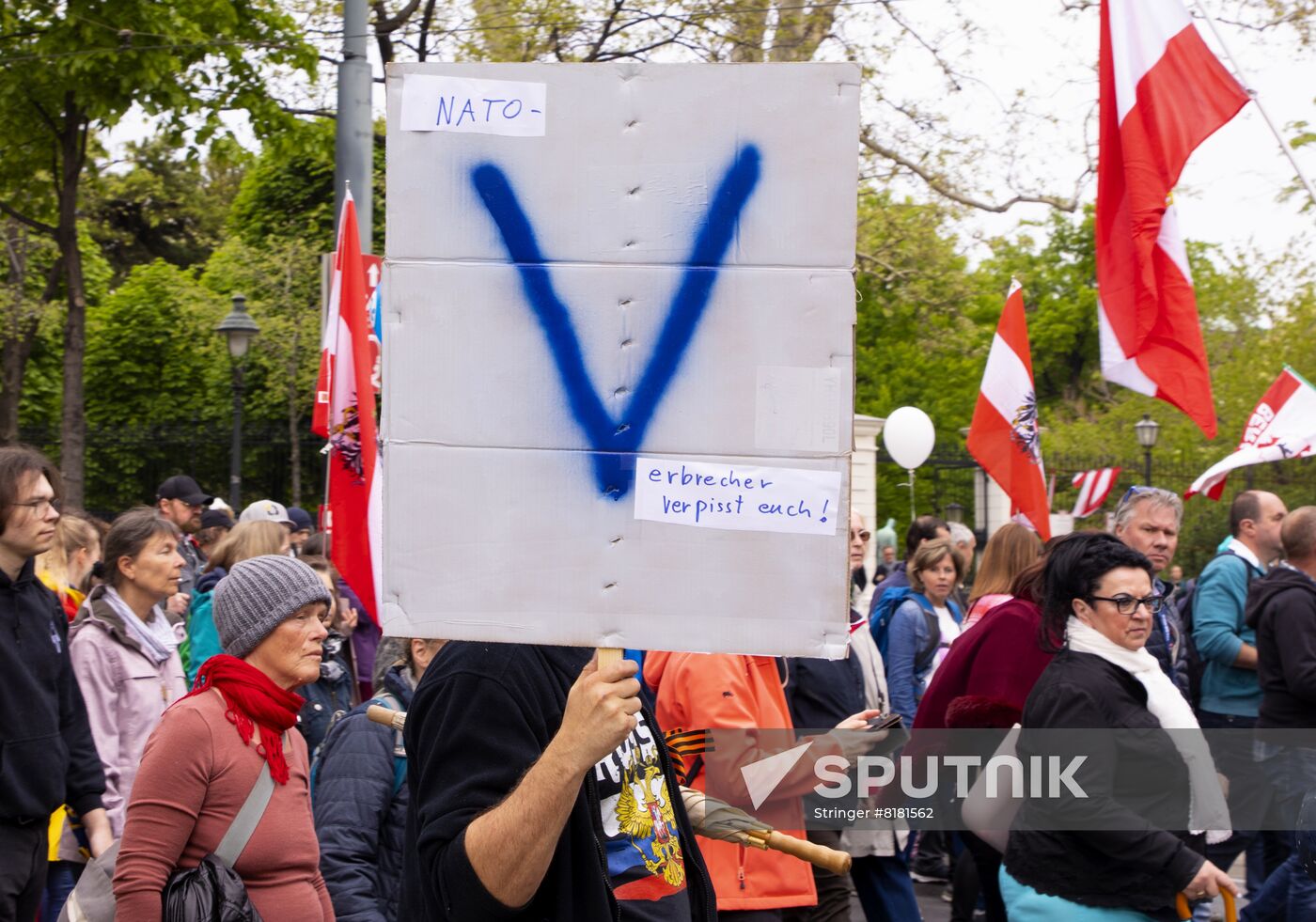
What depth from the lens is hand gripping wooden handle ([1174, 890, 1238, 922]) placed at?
4006 mm

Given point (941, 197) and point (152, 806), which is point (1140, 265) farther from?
point (941, 197)

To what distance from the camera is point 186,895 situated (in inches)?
123

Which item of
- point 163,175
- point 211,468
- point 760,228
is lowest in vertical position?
point 211,468

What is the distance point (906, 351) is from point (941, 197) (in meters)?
18.2

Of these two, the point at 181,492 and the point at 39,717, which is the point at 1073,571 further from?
the point at 181,492

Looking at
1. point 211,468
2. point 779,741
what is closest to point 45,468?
point 779,741

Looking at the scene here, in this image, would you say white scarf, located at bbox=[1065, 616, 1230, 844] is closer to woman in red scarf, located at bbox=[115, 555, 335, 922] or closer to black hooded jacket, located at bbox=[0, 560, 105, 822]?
woman in red scarf, located at bbox=[115, 555, 335, 922]

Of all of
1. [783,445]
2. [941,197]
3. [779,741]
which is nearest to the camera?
[783,445]

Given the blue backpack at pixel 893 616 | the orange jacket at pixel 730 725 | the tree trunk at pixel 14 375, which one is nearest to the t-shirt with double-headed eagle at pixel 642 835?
the orange jacket at pixel 730 725

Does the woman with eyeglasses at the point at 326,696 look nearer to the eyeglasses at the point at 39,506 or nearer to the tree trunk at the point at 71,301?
the eyeglasses at the point at 39,506

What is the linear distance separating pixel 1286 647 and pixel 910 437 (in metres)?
11.1

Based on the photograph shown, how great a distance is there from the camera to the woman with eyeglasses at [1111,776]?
399 centimetres

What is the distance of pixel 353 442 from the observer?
251 inches

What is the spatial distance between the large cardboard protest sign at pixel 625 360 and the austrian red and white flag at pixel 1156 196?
438 centimetres
